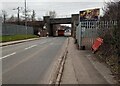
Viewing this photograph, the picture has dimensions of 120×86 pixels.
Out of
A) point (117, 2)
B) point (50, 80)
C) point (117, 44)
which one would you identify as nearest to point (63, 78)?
point (50, 80)

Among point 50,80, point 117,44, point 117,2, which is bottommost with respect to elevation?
point 50,80

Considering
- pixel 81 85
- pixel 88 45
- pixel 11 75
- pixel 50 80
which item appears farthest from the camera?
pixel 88 45

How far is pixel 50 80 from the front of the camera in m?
10.9

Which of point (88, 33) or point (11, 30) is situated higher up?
point (11, 30)

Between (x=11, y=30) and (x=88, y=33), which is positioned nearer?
(x=88, y=33)

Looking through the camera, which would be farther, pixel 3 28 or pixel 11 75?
pixel 3 28

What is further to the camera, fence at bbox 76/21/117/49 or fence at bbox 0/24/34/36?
fence at bbox 0/24/34/36

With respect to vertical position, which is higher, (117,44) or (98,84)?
(117,44)

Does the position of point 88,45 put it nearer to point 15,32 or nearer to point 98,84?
point 98,84

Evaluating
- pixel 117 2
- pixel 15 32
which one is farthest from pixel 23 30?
pixel 117 2

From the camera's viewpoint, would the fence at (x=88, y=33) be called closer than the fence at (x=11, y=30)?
Yes

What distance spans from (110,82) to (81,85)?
3.53 feet

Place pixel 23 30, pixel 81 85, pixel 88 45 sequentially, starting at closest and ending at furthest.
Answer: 1. pixel 81 85
2. pixel 88 45
3. pixel 23 30

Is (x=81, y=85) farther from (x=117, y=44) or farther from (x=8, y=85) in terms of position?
(x=117, y=44)
